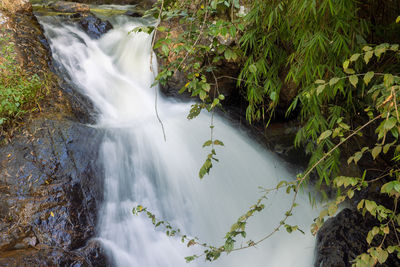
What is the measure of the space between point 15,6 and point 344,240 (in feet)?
17.4

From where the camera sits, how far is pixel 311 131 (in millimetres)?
2668

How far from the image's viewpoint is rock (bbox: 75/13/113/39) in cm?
Result: 607

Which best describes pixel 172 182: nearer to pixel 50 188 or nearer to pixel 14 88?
pixel 50 188

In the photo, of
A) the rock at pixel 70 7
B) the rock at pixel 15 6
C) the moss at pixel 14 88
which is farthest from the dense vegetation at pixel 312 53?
the rock at pixel 70 7

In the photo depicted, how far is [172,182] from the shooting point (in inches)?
149

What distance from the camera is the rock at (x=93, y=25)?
239 inches

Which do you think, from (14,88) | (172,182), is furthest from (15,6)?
(172,182)

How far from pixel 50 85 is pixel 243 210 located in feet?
9.06

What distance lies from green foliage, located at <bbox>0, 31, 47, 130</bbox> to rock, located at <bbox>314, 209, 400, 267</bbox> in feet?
10.9

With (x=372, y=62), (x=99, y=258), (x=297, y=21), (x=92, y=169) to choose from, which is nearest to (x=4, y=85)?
(x=92, y=169)

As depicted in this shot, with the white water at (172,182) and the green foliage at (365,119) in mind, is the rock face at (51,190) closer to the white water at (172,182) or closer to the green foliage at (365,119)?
the white water at (172,182)

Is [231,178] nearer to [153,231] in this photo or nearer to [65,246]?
[153,231]

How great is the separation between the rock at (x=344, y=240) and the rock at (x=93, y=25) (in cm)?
508

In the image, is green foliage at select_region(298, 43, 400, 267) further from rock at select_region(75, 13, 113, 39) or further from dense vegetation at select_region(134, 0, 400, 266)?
rock at select_region(75, 13, 113, 39)
